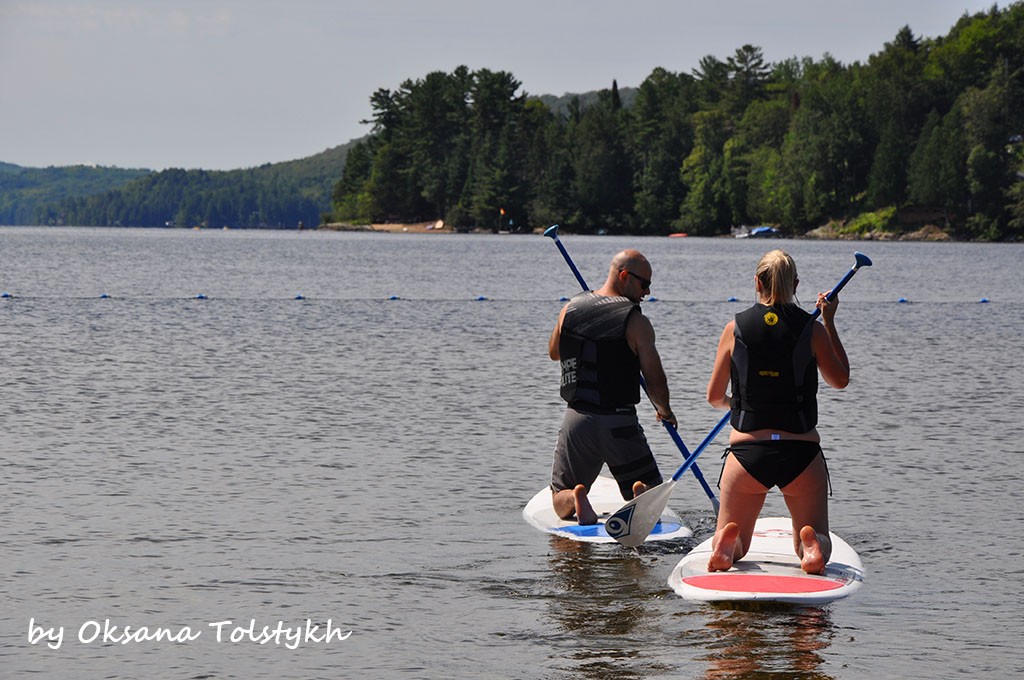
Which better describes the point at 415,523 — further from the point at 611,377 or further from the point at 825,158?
the point at 825,158

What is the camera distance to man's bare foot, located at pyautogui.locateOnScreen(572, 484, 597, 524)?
11.1m

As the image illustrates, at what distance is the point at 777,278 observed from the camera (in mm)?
9047

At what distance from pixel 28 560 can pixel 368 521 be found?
9.60 feet

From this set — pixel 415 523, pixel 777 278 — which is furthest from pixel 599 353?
pixel 415 523

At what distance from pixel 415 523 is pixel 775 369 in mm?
4269

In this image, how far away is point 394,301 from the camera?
48188 millimetres

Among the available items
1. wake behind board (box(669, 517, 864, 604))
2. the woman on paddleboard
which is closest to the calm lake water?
wake behind board (box(669, 517, 864, 604))

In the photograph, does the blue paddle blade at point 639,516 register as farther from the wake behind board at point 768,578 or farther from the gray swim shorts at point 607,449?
the wake behind board at point 768,578

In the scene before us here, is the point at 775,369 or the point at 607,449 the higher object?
the point at 775,369

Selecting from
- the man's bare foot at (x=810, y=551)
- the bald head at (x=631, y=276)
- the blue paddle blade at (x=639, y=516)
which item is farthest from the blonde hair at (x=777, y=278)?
the blue paddle blade at (x=639, y=516)

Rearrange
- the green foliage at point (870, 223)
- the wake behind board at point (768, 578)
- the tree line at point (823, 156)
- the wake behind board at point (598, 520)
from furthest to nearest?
the green foliage at point (870, 223)
the tree line at point (823, 156)
the wake behind board at point (598, 520)
the wake behind board at point (768, 578)

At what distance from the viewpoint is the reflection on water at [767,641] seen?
27.2 feet

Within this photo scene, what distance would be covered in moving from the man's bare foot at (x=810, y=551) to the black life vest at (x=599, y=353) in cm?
180

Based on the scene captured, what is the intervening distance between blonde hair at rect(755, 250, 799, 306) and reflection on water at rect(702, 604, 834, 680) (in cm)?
205
